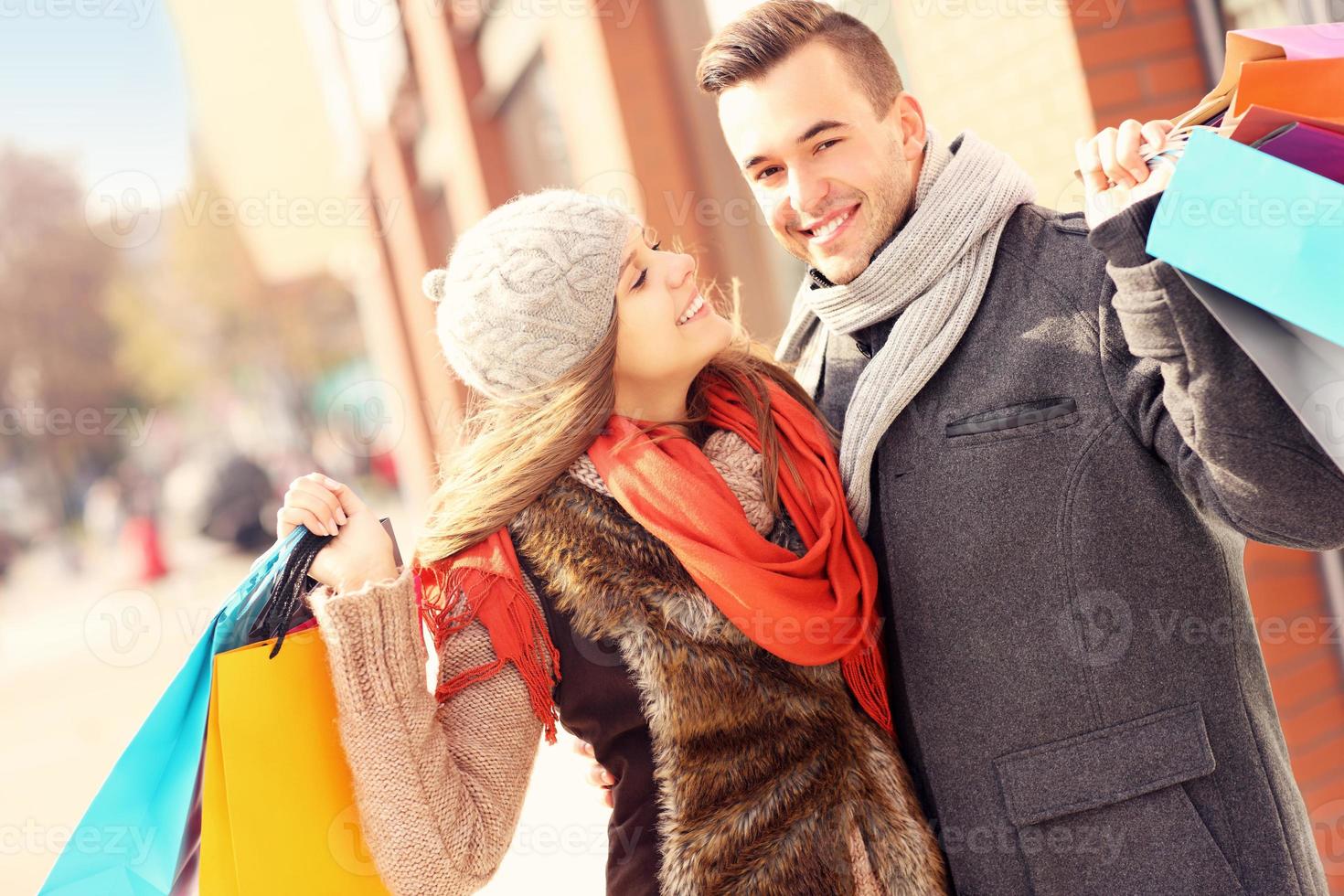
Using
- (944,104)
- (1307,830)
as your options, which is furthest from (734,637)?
(944,104)

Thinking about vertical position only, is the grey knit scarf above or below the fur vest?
above

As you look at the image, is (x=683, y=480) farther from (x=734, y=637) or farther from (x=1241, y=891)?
(x=1241, y=891)

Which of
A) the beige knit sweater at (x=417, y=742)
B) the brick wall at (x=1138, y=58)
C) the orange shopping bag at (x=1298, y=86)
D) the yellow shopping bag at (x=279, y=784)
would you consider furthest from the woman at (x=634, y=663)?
the brick wall at (x=1138, y=58)

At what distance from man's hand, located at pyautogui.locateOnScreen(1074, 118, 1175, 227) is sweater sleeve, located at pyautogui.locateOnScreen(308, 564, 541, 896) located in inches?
54.9

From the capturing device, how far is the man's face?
230cm

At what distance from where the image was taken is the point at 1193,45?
10.8 feet

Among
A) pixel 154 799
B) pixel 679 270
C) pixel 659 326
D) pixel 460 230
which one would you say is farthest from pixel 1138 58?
pixel 460 230

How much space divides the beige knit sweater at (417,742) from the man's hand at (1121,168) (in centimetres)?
137

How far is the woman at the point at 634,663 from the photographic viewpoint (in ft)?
6.31

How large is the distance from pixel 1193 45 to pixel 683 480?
232 centimetres

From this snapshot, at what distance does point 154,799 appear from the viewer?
2.00 m
